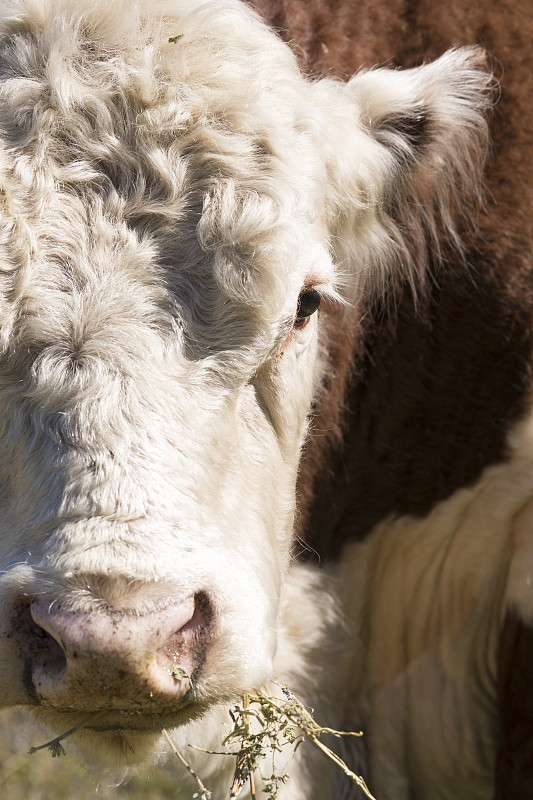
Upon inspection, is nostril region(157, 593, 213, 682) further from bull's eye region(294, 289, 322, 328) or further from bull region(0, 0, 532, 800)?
bull's eye region(294, 289, 322, 328)

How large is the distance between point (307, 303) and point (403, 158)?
0.88 metres

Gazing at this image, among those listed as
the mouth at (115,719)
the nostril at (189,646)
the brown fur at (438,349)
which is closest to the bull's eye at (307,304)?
the brown fur at (438,349)

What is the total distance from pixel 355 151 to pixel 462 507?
4.55 feet

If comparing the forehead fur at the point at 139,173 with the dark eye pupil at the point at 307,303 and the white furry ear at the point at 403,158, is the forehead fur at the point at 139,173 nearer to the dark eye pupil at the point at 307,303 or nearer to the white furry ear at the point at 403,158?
the dark eye pupil at the point at 307,303

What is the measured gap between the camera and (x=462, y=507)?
3463 millimetres

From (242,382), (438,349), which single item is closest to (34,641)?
(242,382)

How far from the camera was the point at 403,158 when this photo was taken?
10.1ft

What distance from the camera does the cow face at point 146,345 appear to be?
185 cm

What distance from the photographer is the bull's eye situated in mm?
2477

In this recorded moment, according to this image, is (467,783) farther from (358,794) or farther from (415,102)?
(415,102)

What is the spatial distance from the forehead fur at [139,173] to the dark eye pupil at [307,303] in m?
0.11

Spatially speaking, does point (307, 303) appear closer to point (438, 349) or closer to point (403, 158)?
point (403, 158)

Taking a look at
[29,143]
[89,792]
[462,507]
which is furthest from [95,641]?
[89,792]

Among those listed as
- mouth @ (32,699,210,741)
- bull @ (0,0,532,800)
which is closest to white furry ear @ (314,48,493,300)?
bull @ (0,0,532,800)
